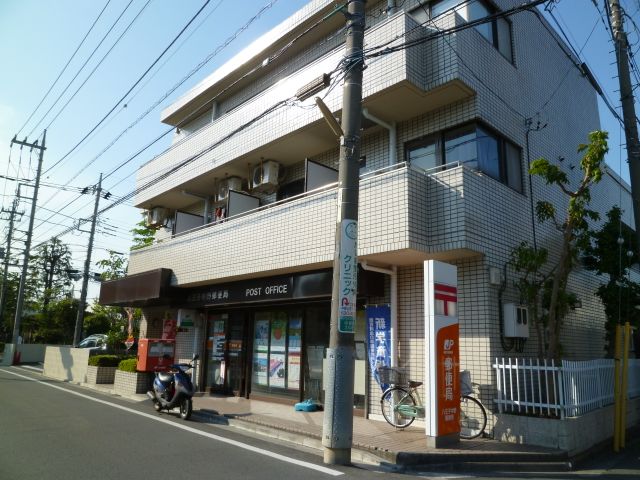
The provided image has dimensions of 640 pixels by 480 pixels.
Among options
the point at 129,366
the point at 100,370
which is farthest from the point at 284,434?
the point at 100,370

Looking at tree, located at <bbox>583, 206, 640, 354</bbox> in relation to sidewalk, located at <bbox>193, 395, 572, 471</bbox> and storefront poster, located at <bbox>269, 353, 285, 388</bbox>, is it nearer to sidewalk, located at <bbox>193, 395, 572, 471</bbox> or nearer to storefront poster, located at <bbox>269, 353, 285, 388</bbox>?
sidewalk, located at <bbox>193, 395, 572, 471</bbox>

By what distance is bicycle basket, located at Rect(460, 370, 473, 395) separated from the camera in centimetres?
792

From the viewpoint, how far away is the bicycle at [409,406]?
8031 millimetres

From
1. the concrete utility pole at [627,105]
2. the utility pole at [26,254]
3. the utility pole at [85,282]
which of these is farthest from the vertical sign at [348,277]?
the utility pole at [26,254]

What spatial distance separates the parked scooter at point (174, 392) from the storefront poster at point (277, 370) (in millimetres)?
2396

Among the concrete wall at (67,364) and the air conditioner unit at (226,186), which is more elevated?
the air conditioner unit at (226,186)

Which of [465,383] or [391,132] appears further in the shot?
[391,132]

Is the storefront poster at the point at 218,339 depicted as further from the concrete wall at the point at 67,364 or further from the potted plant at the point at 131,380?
the concrete wall at the point at 67,364

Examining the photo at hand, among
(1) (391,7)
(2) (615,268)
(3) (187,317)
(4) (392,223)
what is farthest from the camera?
(3) (187,317)

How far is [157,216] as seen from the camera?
1830 centimetres

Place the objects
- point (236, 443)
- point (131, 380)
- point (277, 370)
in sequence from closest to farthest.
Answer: point (236, 443) < point (277, 370) < point (131, 380)

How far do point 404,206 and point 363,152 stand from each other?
346 centimetres

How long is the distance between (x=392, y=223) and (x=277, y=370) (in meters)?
5.71

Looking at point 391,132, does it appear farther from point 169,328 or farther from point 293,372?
point 169,328
